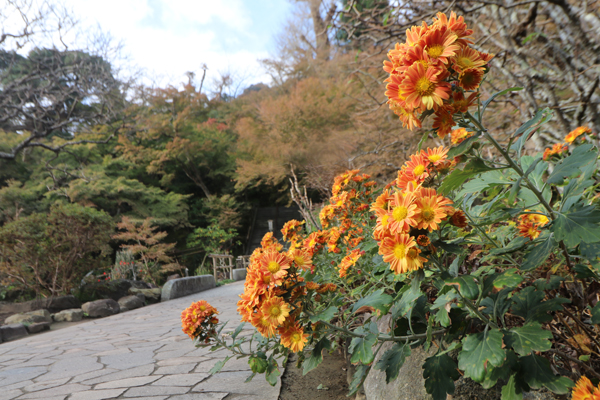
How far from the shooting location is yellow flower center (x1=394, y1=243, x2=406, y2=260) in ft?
2.24

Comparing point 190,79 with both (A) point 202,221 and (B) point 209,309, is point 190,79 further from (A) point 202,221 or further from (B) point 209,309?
(B) point 209,309

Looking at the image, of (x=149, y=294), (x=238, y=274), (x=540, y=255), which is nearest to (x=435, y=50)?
(x=540, y=255)

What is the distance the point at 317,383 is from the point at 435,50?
1574mm

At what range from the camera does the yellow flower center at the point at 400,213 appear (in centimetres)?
69

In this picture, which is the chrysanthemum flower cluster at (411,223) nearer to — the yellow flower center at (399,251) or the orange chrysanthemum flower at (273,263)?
the yellow flower center at (399,251)

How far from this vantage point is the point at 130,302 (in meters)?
5.52

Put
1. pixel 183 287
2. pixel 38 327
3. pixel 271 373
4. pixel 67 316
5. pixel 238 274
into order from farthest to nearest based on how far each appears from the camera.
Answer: pixel 238 274
pixel 183 287
pixel 67 316
pixel 38 327
pixel 271 373

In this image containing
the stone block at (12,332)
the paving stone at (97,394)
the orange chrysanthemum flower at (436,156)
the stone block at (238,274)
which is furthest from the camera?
the stone block at (238,274)

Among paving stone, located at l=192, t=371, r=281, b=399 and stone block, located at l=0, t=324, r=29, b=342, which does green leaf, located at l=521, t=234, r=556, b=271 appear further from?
stone block, located at l=0, t=324, r=29, b=342

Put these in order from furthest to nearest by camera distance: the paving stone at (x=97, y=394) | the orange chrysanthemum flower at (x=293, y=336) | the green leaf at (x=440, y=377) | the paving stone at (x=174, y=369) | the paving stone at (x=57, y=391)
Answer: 1. the paving stone at (x=174, y=369)
2. the paving stone at (x=57, y=391)
3. the paving stone at (x=97, y=394)
4. the orange chrysanthemum flower at (x=293, y=336)
5. the green leaf at (x=440, y=377)

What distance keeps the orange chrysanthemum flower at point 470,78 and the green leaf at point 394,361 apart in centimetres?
64

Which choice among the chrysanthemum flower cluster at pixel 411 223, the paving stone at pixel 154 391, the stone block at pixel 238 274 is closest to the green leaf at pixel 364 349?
the chrysanthemum flower cluster at pixel 411 223

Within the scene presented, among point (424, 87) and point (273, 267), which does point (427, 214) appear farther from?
point (273, 267)

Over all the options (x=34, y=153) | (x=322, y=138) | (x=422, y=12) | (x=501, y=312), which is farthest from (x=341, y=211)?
(x=34, y=153)
